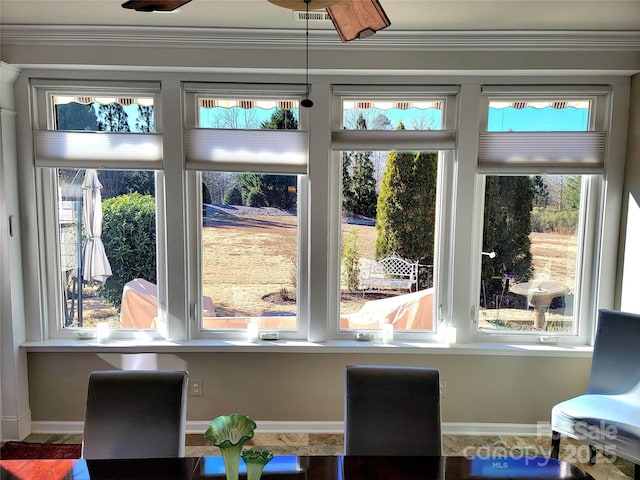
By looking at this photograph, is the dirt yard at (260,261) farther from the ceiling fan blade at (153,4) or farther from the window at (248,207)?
the ceiling fan blade at (153,4)

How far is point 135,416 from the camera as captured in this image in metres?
1.63

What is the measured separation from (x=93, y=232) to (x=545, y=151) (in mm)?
3116

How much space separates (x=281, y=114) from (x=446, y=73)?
1111mm

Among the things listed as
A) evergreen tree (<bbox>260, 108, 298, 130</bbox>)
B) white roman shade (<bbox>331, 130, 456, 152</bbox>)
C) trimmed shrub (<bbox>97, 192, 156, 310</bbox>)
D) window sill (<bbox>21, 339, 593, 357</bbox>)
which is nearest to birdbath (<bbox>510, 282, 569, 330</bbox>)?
window sill (<bbox>21, 339, 593, 357</bbox>)

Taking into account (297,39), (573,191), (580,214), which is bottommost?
(580,214)

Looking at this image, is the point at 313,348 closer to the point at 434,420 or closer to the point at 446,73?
the point at 434,420

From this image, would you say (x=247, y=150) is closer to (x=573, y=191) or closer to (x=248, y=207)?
→ (x=248, y=207)

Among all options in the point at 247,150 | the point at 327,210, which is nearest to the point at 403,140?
the point at 327,210

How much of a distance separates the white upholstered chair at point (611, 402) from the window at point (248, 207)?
5.64 feet

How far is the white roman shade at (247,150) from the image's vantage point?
9.08 ft

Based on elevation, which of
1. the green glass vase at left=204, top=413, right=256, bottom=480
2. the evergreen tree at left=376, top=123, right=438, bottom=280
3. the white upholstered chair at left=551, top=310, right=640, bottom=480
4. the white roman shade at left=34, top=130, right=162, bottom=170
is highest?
the white roman shade at left=34, top=130, right=162, bottom=170

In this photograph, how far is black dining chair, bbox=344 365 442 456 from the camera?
1647 millimetres

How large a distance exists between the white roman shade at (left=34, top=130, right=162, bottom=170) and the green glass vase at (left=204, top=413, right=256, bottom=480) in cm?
207

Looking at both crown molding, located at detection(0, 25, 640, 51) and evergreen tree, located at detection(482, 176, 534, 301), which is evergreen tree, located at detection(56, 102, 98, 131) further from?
evergreen tree, located at detection(482, 176, 534, 301)
